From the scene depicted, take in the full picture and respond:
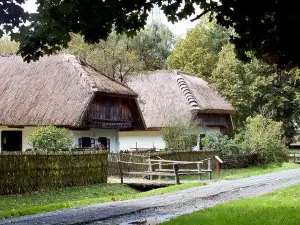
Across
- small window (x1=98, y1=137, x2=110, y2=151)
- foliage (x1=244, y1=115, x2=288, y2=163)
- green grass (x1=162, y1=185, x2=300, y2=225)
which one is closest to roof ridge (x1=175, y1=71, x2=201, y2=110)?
foliage (x1=244, y1=115, x2=288, y2=163)

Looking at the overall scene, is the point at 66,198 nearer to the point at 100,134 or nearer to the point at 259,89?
the point at 100,134

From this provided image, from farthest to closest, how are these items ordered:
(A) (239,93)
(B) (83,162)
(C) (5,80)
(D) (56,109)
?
(A) (239,93)
(C) (5,80)
(D) (56,109)
(B) (83,162)

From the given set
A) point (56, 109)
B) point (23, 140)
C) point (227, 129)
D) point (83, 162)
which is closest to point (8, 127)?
point (23, 140)

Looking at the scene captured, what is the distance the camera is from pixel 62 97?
101 ft

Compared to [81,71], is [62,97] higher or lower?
lower

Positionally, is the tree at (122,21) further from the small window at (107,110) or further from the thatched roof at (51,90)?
the small window at (107,110)

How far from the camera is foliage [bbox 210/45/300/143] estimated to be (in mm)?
46250

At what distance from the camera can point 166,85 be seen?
4403 cm

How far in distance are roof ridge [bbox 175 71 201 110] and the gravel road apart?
67.1 ft

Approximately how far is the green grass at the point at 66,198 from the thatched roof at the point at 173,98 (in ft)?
56.1

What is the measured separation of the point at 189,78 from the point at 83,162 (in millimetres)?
24999

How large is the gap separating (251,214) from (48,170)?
1050 centimetres

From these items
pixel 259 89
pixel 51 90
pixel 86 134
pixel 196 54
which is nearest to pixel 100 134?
pixel 86 134

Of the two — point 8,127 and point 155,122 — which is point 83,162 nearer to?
point 8,127
